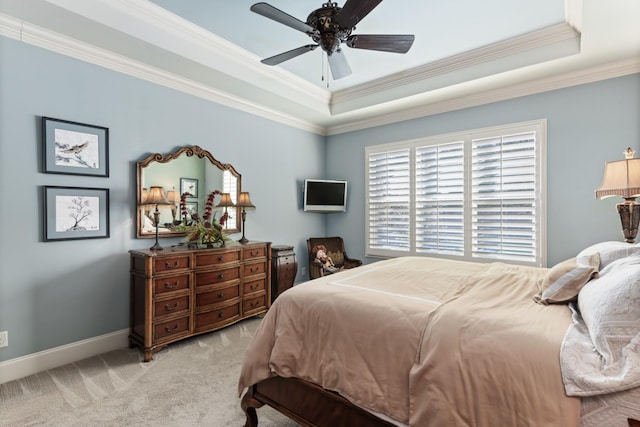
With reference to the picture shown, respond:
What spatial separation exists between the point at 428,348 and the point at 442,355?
0.06 metres

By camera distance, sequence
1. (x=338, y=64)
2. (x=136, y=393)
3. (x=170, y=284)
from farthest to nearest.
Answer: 1. (x=170, y=284)
2. (x=338, y=64)
3. (x=136, y=393)

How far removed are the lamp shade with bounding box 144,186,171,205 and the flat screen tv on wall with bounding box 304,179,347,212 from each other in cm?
227

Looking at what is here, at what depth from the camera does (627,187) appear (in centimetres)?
254

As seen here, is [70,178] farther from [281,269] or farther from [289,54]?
[281,269]

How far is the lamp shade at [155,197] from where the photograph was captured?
3.11 metres

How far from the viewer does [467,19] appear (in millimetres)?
2820

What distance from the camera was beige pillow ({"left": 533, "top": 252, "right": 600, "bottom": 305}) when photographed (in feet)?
5.08

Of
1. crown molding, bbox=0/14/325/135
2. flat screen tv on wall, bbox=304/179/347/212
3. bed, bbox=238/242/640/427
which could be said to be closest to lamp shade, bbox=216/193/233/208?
crown molding, bbox=0/14/325/135

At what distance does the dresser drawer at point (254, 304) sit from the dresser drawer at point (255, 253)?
49 cm

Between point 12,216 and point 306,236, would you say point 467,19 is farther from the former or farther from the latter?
point 12,216

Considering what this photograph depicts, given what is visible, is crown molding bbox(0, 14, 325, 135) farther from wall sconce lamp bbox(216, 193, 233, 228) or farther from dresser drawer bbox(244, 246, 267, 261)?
dresser drawer bbox(244, 246, 267, 261)

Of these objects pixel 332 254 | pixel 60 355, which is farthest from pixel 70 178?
pixel 332 254

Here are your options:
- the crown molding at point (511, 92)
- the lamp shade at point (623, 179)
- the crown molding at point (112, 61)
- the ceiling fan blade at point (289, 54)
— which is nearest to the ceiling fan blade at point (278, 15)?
the ceiling fan blade at point (289, 54)

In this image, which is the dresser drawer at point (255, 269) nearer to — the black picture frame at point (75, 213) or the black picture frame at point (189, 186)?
the black picture frame at point (189, 186)
